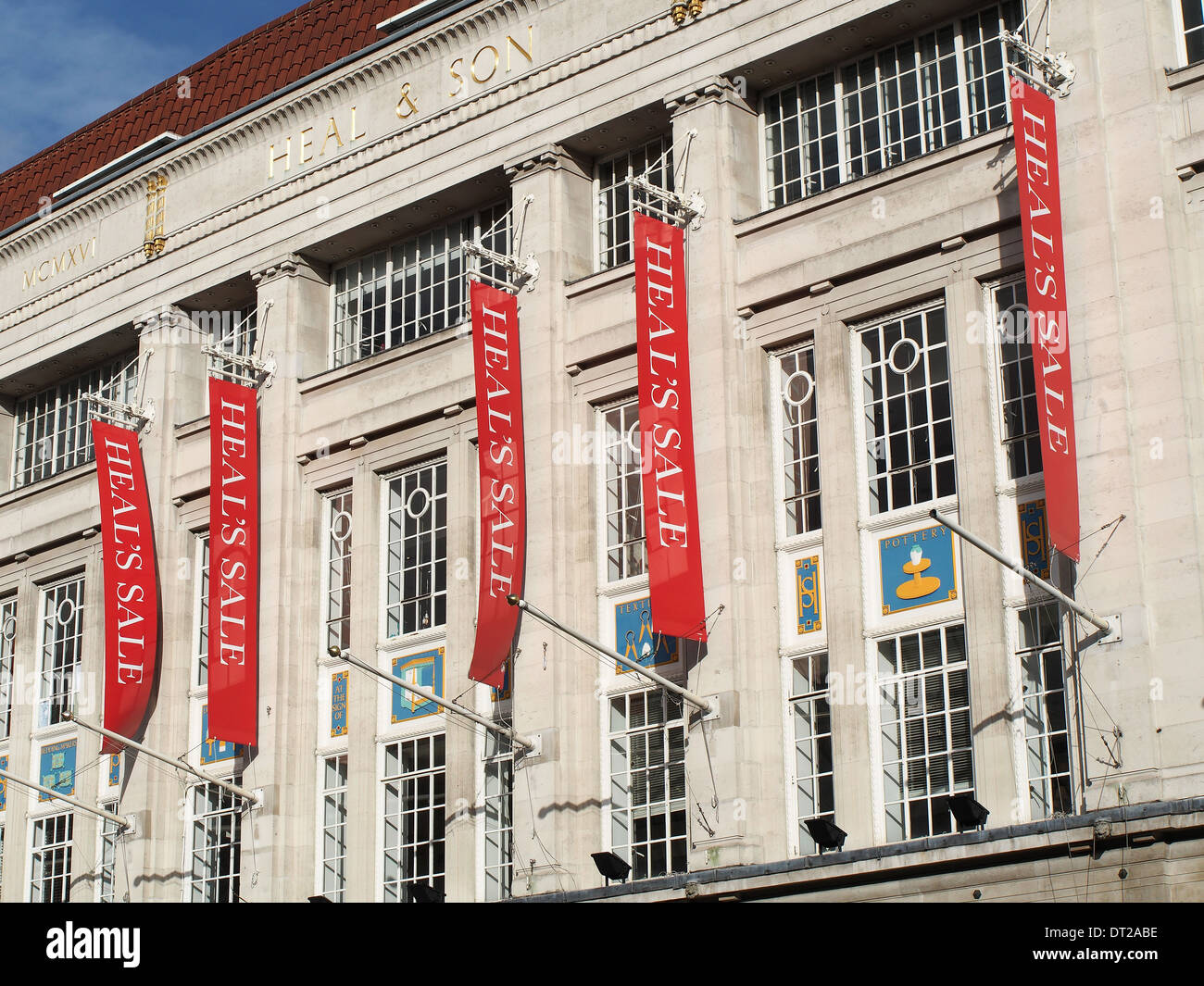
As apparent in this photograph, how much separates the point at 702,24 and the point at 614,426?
18.7 feet

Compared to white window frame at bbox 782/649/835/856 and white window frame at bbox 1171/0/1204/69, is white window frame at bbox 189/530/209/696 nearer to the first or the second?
white window frame at bbox 782/649/835/856

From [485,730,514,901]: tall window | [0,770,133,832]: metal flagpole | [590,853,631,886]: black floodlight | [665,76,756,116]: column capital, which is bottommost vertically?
[590,853,631,886]: black floodlight

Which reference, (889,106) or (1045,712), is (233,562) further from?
(1045,712)

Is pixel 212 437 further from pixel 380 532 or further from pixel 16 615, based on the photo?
pixel 16 615

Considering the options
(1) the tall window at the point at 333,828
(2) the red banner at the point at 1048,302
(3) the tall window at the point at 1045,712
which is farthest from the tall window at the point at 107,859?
(2) the red banner at the point at 1048,302

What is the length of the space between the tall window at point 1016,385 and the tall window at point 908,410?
0.74 m

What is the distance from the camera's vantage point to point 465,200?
100 ft

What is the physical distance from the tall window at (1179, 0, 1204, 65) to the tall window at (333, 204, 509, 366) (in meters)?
10.5

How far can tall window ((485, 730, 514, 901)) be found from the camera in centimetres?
2705

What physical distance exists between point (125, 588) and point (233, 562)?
8.55 ft

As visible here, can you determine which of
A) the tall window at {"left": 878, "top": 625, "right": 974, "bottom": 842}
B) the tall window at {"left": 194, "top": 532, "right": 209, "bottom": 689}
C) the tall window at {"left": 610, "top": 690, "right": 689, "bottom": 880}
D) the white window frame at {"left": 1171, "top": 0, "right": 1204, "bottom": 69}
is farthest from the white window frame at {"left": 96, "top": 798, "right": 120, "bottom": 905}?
the white window frame at {"left": 1171, "top": 0, "right": 1204, "bottom": 69}

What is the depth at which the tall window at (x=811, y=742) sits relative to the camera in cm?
2403

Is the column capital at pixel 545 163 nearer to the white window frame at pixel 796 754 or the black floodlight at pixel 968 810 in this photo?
the white window frame at pixel 796 754

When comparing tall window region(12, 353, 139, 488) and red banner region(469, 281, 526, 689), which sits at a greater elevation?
tall window region(12, 353, 139, 488)
